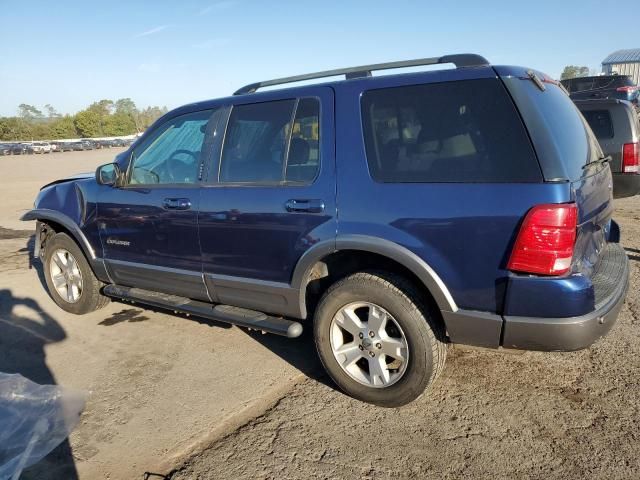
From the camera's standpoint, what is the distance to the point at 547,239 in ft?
7.60

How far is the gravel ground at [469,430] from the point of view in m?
2.43

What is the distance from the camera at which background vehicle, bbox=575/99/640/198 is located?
6383 millimetres

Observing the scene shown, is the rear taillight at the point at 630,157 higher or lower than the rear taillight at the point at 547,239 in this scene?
lower

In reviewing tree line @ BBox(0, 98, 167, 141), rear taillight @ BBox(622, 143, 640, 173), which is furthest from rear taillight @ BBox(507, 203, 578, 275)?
tree line @ BBox(0, 98, 167, 141)

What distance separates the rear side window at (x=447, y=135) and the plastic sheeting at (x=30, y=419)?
2.41 meters

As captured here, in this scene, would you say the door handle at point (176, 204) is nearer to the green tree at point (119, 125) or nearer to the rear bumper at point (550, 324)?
the rear bumper at point (550, 324)

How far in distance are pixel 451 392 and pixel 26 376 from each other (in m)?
3.06

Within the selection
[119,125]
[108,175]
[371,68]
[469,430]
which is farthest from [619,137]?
[119,125]

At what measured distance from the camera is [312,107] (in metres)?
3.13

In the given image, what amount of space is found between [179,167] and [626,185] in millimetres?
5764

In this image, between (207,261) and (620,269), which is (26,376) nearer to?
(207,261)

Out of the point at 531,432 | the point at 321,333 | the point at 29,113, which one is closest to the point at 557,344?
the point at 531,432

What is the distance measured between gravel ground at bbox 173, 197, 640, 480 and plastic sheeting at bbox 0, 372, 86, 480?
2.78 ft

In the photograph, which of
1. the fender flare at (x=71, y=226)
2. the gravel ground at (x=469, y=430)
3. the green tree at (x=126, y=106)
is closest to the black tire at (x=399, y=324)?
the gravel ground at (x=469, y=430)
